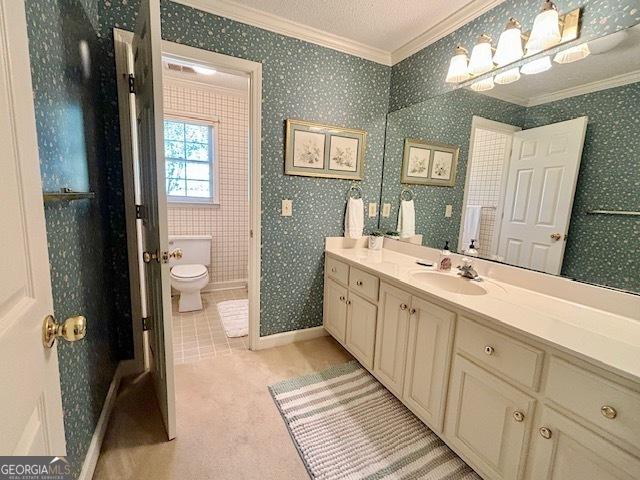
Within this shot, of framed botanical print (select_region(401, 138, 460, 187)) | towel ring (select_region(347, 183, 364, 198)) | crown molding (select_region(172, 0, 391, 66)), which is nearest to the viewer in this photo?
crown molding (select_region(172, 0, 391, 66))

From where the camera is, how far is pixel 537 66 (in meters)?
1.44

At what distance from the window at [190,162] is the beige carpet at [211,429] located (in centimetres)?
202

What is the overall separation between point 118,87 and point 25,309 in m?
1.66

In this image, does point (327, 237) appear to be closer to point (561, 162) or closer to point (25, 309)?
point (561, 162)

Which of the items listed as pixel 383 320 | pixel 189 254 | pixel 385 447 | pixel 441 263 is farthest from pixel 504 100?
pixel 189 254

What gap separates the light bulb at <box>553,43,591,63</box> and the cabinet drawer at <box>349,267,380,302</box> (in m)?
1.40

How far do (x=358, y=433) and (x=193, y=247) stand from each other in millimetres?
2582

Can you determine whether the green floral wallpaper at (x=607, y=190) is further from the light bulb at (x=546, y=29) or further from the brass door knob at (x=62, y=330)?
the brass door knob at (x=62, y=330)

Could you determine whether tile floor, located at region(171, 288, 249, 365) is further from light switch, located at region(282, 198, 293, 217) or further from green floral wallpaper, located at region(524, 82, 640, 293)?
green floral wallpaper, located at region(524, 82, 640, 293)

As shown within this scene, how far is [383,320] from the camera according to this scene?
173cm

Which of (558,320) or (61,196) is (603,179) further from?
(61,196)

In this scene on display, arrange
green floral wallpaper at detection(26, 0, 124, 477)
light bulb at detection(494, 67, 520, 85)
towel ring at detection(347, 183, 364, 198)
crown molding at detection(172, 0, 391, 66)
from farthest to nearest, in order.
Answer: towel ring at detection(347, 183, 364, 198)
crown molding at detection(172, 0, 391, 66)
light bulb at detection(494, 67, 520, 85)
green floral wallpaper at detection(26, 0, 124, 477)

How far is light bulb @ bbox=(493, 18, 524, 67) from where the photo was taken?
1.44 meters

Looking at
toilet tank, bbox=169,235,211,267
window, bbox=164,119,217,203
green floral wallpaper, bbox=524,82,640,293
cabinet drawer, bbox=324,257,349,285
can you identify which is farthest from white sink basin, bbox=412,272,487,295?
window, bbox=164,119,217,203
